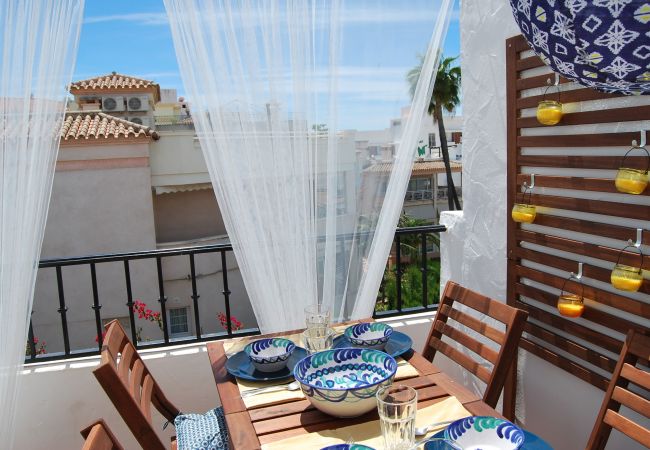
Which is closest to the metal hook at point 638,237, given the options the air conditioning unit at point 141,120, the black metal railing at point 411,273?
the black metal railing at point 411,273

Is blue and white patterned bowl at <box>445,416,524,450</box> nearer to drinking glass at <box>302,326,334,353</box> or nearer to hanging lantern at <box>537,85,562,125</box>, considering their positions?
drinking glass at <box>302,326,334,353</box>

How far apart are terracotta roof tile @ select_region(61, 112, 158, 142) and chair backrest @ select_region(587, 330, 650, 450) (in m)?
8.37

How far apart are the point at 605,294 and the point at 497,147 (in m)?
0.73

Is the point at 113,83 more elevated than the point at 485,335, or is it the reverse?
the point at 113,83

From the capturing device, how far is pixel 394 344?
168 centimetres

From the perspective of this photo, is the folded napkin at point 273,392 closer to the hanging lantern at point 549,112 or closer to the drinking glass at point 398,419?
the drinking glass at point 398,419

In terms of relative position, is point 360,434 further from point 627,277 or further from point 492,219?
point 492,219

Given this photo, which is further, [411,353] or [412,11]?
[412,11]

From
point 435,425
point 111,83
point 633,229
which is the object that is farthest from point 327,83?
point 111,83

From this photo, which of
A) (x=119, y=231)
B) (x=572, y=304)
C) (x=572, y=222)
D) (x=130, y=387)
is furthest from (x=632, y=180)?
(x=119, y=231)

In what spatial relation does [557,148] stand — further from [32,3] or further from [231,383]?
[32,3]

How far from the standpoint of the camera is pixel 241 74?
2.03 meters

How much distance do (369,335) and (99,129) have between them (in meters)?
8.36

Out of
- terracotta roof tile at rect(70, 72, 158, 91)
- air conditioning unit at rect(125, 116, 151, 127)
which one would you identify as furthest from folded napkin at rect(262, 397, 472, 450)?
terracotta roof tile at rect(70, 72, 158, 91)
